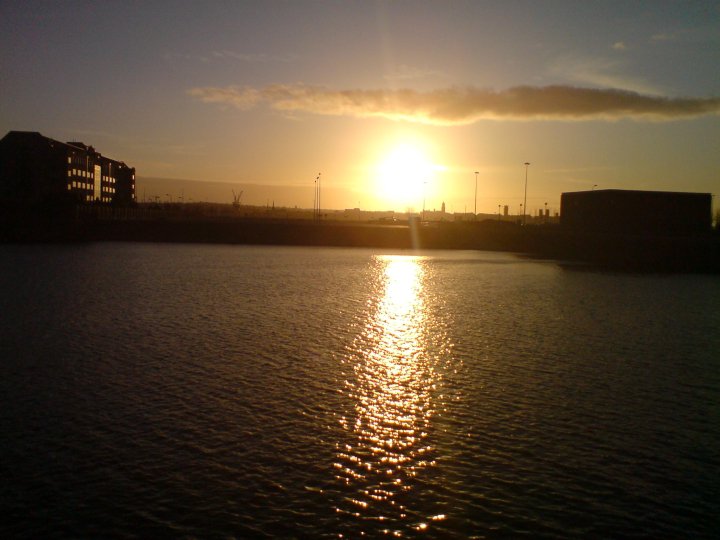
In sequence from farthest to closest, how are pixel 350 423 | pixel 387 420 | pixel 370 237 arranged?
pixel 370 237 → pixel 387 420 → pixel 350 423

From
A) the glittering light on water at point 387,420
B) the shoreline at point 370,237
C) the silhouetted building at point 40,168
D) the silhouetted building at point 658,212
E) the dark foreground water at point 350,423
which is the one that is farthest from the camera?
the silhouetted building at point 40,168

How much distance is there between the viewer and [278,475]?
12.3 m

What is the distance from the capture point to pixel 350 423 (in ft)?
50.9

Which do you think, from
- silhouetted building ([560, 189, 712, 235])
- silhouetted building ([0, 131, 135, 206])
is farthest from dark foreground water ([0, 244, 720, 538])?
silhouetted building ([0, 131, 135, 206])

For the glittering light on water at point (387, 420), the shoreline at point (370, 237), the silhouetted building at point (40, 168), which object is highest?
the silhouetted building at point (40, 168)

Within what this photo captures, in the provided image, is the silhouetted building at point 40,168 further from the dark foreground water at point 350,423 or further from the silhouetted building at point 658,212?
the dark foreground water at point 350,423

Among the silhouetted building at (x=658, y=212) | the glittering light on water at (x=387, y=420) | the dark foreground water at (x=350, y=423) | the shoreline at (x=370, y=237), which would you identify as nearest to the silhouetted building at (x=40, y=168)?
the shoreline at (x=370, y=237)

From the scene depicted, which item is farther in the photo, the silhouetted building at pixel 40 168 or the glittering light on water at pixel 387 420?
the silhouetted building at pixel 40 168

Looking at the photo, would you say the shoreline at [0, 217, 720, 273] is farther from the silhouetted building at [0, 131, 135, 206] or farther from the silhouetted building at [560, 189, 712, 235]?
the silhouetted building at [0, 131, 135, 206]

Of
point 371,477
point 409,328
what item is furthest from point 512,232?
point 371,477

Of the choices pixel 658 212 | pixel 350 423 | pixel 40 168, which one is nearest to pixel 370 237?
pixel 658 212

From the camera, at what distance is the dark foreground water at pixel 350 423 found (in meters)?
10.9

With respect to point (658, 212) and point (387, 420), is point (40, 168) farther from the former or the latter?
point (387, 420)

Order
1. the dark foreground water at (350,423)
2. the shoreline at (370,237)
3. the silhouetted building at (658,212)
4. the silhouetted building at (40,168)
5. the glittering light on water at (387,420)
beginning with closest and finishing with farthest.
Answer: the dark foreground water at (350,423), the glittering light on water at (387,420), the shoreline at (370,237), the silhouetted building at (658,212), the silhouetted building at (40,168)
